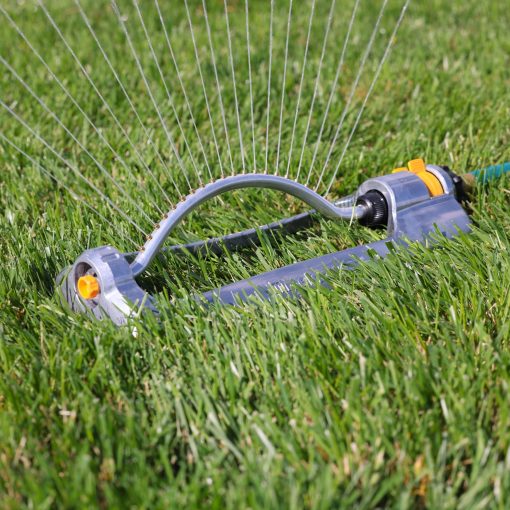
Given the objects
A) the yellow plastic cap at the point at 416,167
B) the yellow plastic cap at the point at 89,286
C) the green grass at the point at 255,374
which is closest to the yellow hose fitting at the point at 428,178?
the yellow plastic cap at the point at 416,167

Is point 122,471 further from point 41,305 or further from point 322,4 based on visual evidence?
point 322,4

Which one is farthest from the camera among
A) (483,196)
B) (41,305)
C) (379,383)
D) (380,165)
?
(380,165)

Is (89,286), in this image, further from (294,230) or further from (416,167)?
(416,167)

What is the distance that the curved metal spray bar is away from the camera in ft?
Answer: 4.88

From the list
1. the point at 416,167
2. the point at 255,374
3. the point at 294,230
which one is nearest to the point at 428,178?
the point at 416,167

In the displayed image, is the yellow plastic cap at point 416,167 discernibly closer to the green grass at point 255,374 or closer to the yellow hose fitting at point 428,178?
the yellow hose fitting at point 428,178

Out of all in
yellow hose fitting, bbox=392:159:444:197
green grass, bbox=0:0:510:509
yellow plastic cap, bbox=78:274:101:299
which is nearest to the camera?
green grass, bbox=0:0:510:509

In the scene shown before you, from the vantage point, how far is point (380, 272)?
1550 mm

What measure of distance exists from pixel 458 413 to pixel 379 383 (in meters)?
0.13

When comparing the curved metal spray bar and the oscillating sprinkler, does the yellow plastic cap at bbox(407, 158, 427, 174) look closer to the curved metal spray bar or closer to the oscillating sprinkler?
the oscillating sprinkler

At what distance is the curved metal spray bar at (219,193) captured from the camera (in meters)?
1.49

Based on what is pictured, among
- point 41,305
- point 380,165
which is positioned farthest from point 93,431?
point 380,165

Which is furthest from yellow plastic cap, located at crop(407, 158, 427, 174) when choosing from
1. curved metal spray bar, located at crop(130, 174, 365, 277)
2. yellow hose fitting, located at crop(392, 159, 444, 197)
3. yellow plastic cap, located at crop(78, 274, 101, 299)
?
yellow plastic cap, located at crop(78, 274, 101, 299)

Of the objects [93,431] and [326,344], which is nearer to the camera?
[93,431]
